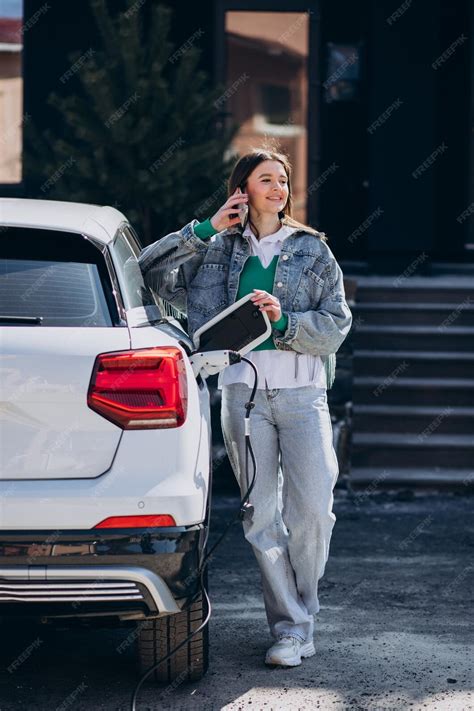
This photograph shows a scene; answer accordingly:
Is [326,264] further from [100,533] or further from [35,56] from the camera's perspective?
[35,56]

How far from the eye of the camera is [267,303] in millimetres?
4559

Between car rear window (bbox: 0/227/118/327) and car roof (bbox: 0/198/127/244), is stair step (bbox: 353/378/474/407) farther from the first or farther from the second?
car rear window (bbox: 0/227/118/327)

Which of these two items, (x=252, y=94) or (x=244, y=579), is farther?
(x=252, y=94)

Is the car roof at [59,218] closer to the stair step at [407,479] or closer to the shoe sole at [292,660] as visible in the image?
the shoe sole at [292,660]

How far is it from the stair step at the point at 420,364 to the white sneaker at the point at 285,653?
14.8ft

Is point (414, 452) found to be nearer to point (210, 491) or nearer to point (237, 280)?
point (237, 280)

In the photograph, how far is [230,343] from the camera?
457 cm

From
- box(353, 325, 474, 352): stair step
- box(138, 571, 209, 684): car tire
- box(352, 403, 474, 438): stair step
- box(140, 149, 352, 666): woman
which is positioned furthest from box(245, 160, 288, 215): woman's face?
box(353, 325, 474, 352): stair step

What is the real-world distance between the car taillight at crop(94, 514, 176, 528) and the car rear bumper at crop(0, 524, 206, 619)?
17 millimetres

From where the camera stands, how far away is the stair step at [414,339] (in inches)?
370

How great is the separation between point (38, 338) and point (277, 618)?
1628 mm

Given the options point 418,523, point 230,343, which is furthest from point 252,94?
point 230,343

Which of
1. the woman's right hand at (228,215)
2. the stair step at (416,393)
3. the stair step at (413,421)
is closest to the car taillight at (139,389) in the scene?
the woman's right hand at (228,215)

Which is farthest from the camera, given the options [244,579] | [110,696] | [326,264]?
[244,579]
